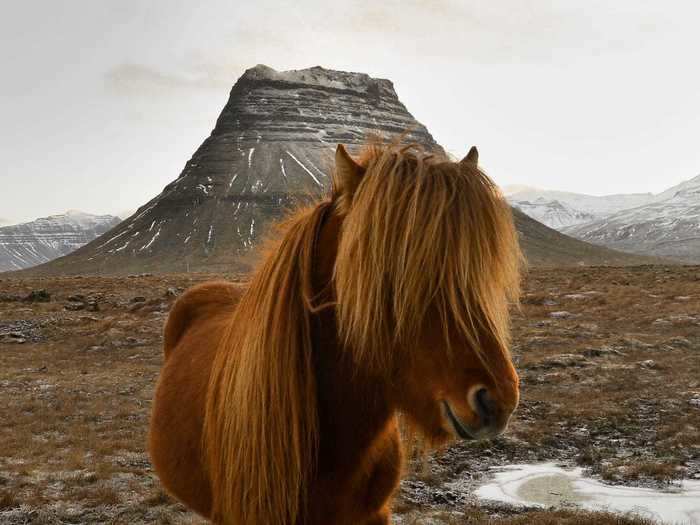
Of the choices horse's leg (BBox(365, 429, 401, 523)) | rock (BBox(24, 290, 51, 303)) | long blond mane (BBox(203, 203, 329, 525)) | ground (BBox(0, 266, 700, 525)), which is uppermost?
long blond mane (BBox(203, 203, 329, 525))

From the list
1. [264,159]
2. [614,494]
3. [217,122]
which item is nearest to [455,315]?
[614,494]

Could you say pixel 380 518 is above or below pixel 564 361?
above

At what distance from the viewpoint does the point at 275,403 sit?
2.06 meters

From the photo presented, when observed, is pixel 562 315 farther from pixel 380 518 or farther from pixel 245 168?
pixel 245 168

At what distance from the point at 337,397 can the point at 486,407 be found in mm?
636

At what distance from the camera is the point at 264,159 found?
513 feet

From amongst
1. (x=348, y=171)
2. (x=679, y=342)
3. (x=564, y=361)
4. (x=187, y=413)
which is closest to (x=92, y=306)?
(x=564, y=361)

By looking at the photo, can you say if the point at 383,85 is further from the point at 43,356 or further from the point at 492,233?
the point at 492,233

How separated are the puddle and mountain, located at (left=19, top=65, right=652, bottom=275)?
259 feet

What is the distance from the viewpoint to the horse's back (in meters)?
2.74

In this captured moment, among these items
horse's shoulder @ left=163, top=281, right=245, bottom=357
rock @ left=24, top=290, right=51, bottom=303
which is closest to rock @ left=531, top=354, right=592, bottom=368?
horse's shoulder @ left=163, top=281, right=245, bottom=357

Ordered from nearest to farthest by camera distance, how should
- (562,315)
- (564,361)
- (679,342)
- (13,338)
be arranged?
(564,361)
(679,342)
(13,338)
(562,315)

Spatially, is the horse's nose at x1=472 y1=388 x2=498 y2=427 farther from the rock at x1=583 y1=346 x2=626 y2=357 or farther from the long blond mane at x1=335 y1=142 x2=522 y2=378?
the rock at x1=583 y1=346 x2=626 y2=357

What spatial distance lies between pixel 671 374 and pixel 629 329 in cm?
635
